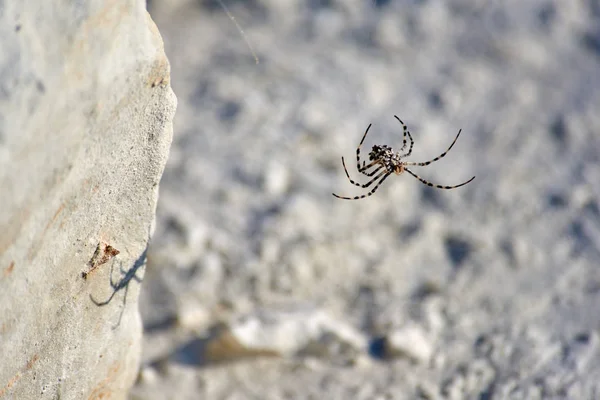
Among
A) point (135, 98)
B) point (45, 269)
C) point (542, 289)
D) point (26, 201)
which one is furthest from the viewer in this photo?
point (542, 289)

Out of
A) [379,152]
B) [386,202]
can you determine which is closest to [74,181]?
[379,152]

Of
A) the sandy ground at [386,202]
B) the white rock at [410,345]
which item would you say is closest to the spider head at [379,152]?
the sandy ground at [386,202]

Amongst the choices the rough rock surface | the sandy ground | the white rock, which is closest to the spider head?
the sandy ground

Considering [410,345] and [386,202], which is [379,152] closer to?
[386,202]

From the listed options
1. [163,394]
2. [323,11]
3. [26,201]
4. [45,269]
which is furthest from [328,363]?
[323,11]

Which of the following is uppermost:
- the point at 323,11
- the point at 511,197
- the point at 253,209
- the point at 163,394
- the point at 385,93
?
the point at 323,11

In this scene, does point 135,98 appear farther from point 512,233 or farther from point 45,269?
point 512,233
